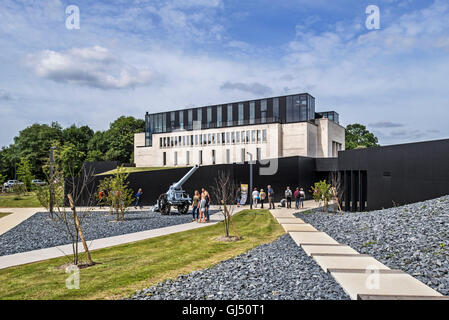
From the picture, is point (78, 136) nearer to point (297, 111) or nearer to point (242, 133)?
point (242, 133)

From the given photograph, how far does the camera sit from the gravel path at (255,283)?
6117mm

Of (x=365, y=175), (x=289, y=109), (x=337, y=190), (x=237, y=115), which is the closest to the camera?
(x=365, y=175)

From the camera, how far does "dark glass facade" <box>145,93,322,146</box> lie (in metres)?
54.5

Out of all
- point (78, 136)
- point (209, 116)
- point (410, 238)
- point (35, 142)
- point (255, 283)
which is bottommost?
point (255, 283)

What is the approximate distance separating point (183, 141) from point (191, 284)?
5866 centimetres

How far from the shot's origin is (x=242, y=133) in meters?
57.5

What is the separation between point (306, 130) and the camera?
174ft

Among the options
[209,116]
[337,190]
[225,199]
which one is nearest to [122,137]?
[209,116]

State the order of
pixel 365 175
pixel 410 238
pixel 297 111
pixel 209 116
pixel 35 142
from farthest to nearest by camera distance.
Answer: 1. pixel 35 142
2. pixel 209 116
3. pixel 297 111
4. pixel 365 175
5. pixel 410 238

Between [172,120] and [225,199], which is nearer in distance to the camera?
[225,199]

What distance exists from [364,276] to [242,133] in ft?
168
